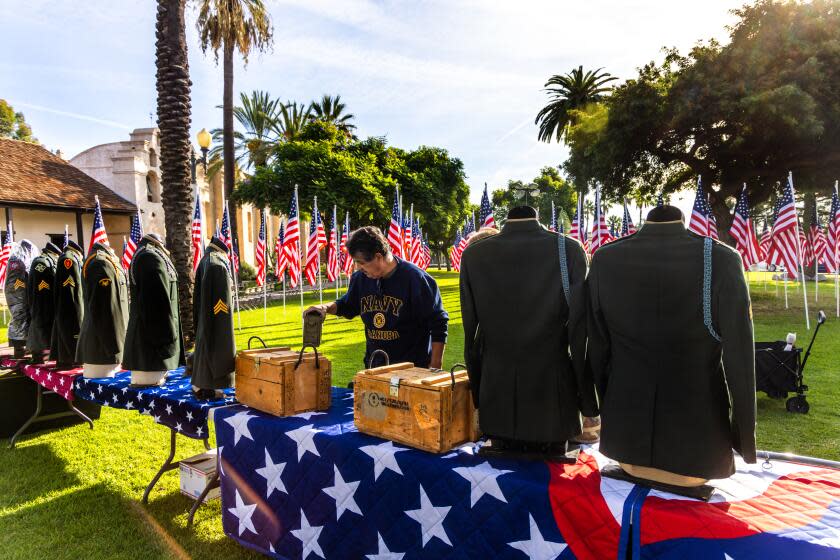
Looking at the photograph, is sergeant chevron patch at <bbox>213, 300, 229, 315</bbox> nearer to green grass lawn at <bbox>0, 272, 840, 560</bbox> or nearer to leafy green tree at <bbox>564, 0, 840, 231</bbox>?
green grass lawn at <bbox>0, 272, 840, 560</bbox>

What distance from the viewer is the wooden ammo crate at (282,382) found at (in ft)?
10.9

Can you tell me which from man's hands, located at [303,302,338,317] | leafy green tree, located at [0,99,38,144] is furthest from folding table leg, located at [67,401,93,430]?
leafy green tree, located at [0,99,38,144]

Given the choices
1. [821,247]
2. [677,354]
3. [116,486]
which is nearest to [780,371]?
[677,354]

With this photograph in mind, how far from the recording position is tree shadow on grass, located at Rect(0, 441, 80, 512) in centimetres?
488

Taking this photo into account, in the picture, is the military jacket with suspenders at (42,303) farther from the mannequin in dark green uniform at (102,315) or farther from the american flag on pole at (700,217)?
the american flag on pole at (700,217)

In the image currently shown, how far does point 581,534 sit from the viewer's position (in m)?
2.14

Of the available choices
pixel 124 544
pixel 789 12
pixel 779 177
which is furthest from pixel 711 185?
pixel 124 544

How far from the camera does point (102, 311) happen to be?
502cm

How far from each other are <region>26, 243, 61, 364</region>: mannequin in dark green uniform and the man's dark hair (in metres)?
4.76

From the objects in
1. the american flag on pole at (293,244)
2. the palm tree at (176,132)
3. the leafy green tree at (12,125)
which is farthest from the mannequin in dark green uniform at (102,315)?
the leafy green tree at (12,125)

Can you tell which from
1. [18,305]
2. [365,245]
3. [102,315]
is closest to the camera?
[365,245]

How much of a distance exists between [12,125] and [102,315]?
1660 inches

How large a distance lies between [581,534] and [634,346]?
0.82 meters

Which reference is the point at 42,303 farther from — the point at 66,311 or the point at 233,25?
the point at 233,25
